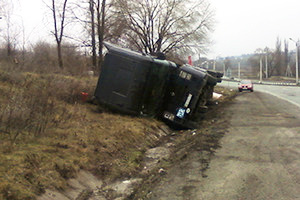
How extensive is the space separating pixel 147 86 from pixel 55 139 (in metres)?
4.83

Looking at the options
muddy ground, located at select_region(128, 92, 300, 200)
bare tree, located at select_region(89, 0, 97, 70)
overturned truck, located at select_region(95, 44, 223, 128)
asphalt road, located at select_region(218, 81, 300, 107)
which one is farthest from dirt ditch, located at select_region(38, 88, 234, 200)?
bare tree, located at select_region(89, 0, 97, 70)

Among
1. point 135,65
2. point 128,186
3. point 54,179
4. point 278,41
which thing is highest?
point 278,41

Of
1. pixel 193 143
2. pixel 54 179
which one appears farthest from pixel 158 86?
pixel 54 179

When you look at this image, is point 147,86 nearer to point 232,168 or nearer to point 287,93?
point 232,168

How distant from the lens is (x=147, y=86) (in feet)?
37.5

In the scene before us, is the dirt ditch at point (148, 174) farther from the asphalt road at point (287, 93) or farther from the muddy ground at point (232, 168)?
the asphalt road at point (287, 93)

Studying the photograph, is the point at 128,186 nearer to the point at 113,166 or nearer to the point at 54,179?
the point at 113,166

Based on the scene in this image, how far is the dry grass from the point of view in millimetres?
5316

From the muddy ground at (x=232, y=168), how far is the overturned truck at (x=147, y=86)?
64.1 inches

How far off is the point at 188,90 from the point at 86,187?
22.8 feet

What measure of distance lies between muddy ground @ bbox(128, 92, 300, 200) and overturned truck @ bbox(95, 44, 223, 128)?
163cm

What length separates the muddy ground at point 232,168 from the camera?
17.5ft

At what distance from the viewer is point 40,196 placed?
4824mm

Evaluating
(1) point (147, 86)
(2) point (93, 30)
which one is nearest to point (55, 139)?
(1) point (147, 86)
